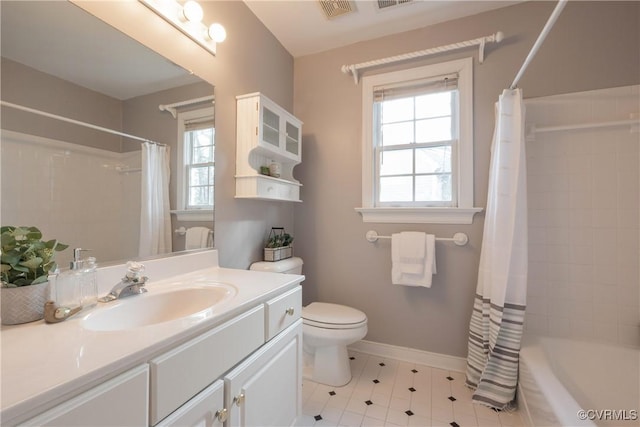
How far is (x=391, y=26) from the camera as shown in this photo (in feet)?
6.48

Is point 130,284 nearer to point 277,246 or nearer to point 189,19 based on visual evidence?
point 277,246

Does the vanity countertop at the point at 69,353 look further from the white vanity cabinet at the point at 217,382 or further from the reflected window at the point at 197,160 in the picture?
the reflected window at the point at 197,160

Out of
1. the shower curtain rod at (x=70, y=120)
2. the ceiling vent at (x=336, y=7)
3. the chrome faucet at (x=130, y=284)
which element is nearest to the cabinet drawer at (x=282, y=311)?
the chrome faucet at (x=130, y=284)

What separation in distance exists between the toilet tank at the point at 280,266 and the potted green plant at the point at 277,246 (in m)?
0.04

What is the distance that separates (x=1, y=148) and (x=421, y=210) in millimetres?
2008

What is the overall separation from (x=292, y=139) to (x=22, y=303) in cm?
163

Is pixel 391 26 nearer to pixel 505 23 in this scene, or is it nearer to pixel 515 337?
pixel 505 23

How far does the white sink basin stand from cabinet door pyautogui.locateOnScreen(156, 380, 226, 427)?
0.21m

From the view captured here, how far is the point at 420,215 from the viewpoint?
1.96m

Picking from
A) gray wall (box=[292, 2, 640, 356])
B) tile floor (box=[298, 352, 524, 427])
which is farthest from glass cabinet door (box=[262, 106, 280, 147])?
tile floor (box=[298, 352, 524, 427])

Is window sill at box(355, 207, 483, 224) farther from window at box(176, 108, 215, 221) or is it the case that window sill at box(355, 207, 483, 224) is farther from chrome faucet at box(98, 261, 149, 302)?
chrome faucet at box(98, 261, 149, 302)

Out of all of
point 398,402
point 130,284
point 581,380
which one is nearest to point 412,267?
point 398,402

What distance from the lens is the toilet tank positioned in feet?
5.83

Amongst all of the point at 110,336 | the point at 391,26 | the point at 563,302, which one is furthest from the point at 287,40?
the point at 563,302
